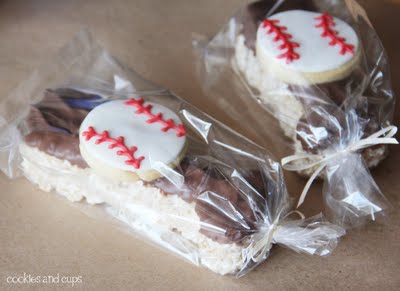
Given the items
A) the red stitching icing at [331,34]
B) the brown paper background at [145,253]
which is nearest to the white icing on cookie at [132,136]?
the brown paper background at [145,253]

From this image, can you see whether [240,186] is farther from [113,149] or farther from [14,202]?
[14,202]

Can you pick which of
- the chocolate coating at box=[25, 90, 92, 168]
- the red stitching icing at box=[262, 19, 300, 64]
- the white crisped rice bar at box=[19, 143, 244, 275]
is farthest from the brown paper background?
the red stitching icing at box=[262, 19, 300, 64]

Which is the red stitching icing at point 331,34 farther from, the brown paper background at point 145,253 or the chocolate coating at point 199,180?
the chocolate coating at point 199,180

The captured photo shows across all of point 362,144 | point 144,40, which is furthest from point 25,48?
point 362,144

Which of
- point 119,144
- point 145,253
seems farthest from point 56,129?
point 145,253

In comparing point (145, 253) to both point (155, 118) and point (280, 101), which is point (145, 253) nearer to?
point (155, 118)

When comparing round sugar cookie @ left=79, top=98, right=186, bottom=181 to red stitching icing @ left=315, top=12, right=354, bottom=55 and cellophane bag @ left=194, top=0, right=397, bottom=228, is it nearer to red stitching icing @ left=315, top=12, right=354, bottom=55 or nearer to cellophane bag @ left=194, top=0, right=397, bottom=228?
cellophane bag @ left=194, top=0, right=397, bottom=228
